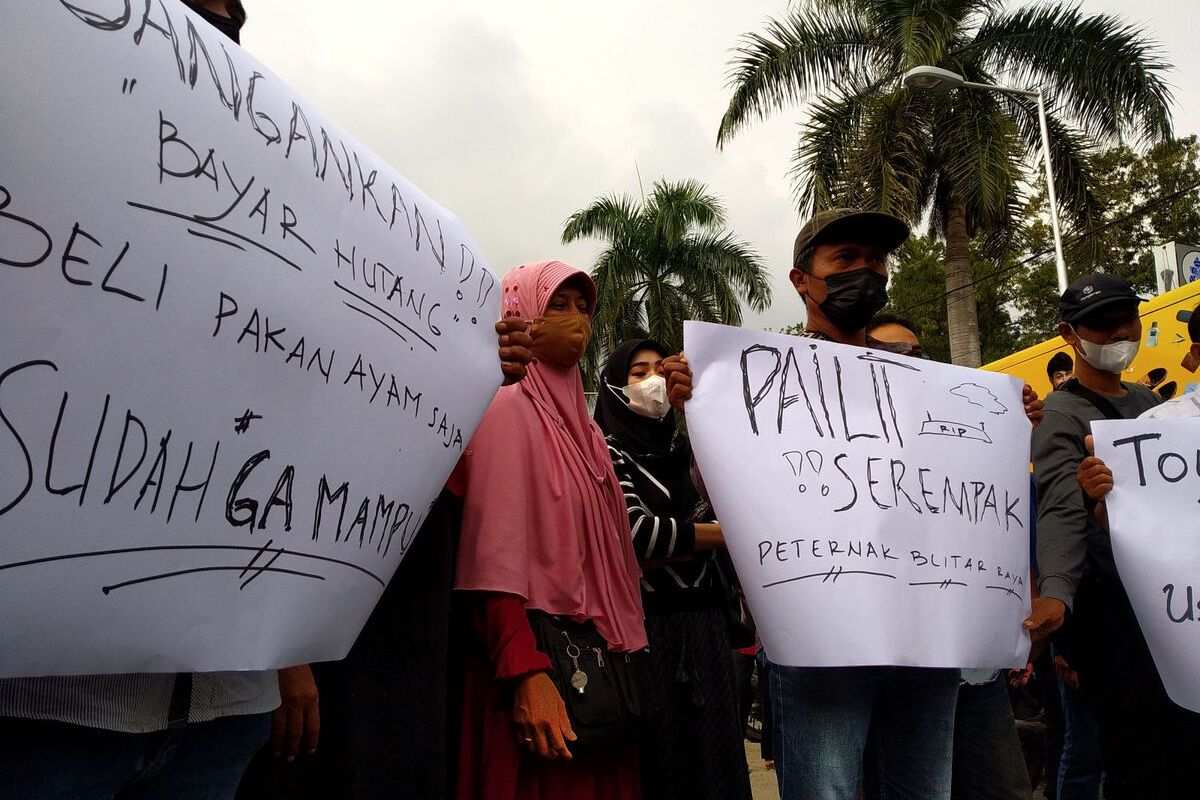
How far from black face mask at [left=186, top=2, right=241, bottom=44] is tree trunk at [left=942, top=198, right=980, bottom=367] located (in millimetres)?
12719

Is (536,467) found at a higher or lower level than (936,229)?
lower

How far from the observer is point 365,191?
4.91 ft

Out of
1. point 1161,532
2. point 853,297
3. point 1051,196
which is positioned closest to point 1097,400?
point 1161,532

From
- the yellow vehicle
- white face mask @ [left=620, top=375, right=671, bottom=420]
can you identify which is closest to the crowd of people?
white face mask @ [left=620, top=375, right=671, bottom=420]

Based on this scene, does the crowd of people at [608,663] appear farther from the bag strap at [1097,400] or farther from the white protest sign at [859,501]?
the white protest sign at [859,501]

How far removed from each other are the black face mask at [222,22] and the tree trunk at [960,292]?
1272 centimetres

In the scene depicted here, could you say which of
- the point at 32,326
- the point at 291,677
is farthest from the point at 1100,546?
the point at 32,326

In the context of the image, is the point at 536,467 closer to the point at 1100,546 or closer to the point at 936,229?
the point at 1100,546

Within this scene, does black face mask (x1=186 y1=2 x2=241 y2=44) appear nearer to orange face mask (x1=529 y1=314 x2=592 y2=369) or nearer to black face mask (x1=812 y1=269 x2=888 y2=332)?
orange face mask (x1=529 y1=314 x2=592 y2=369)

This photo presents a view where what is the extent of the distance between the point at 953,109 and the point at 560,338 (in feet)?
42.2

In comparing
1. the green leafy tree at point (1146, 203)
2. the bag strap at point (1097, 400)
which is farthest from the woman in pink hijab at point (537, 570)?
the green leafy tree at point (1146, 203)

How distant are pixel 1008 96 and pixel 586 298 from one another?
45.2 feet

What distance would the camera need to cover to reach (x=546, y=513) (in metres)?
2.00

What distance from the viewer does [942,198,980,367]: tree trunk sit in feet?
43.5
